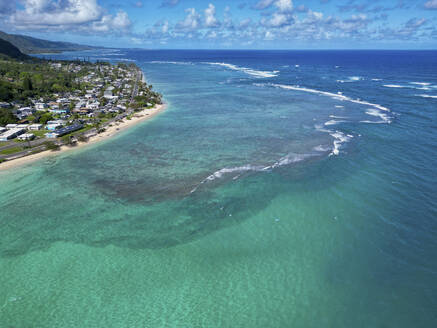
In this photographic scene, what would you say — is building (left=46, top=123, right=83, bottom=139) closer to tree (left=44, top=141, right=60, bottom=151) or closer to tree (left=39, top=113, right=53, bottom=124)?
tree (left=44, top=141, right=60, bottom=151)

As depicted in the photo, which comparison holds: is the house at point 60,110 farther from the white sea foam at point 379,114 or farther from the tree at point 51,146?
the white sea foam at point 379,114

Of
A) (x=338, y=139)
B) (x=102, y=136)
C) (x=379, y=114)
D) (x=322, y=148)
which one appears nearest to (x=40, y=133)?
(x=102, y=136)

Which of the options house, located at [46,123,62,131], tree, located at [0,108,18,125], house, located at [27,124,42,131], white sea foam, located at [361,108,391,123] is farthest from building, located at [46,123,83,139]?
white sea foam, located at [361,108,391,123]

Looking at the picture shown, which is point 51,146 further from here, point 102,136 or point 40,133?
point 40,133

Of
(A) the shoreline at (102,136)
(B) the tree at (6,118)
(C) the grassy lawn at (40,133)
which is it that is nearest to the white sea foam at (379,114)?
(A) the shoreline at (102,136)

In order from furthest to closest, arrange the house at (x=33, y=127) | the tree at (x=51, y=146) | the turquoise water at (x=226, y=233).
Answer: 1. the house at (x=33, y=127)
2. the tree at (x=51, y=146)
3. the turquoise water at (x=226, y=233)

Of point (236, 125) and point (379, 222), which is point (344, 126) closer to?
point (236, 125)

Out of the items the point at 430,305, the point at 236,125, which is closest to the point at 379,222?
the point at 430,305
